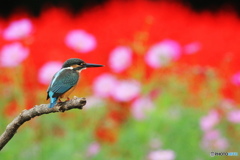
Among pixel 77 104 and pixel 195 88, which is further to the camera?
pixel 195 88

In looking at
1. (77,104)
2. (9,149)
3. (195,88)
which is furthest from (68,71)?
(195,88)

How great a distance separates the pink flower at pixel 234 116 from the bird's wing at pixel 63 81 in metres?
1.78

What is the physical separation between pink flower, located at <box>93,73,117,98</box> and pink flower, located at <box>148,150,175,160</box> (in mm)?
411

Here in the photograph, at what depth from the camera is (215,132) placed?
2518 mm

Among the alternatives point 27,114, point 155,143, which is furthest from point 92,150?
point 27,114

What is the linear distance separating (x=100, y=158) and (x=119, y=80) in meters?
0.56

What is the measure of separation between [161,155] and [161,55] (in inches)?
27.1

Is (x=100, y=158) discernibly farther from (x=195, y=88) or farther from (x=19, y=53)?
(x=195, y=88)

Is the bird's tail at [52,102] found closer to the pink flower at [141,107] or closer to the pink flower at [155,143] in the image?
the pink flower at [155,143]

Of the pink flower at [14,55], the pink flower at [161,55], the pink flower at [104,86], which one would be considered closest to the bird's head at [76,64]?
the pink flower at [14,55]

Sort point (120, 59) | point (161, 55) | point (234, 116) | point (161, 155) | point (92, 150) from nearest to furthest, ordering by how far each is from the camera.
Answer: point (161, 155)
point (92, 150)
point (234, 116)
point (120, 59)
point (161, 55)

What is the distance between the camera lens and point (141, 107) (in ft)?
8.61

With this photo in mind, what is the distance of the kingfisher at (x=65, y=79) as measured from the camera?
77cm

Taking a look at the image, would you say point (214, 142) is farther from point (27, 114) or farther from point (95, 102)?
point (27, 114)
